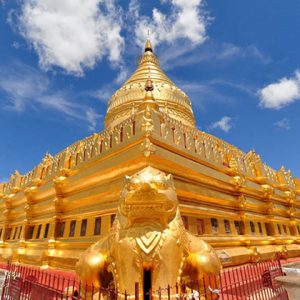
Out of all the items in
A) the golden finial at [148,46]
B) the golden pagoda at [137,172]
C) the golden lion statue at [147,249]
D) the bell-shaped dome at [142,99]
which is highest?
the golden finial at [148,46]

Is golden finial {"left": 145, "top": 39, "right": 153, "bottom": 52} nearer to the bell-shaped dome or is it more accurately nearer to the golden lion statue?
the bell-shaped dome

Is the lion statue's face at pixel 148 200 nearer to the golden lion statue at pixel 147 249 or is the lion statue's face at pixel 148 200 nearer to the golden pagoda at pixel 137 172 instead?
the golden lion statue at pixel 147 249

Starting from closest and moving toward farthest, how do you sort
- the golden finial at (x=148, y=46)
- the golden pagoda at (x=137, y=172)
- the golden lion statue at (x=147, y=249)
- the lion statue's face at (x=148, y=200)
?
1. the golden lion statue at (x=147, y=249)
2. the lion statue's face at (x=148, y=200)
3. the golden pagoda at (x=137, y=172)
4. the golden finial at (x=148, y=46)

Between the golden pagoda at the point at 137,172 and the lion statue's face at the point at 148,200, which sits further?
the golden pagoda at the point at 137,172

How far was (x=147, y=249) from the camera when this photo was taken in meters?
4.66

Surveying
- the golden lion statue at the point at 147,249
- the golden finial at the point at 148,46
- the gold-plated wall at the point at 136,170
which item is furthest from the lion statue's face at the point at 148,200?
the golden finial at the point at 148,46

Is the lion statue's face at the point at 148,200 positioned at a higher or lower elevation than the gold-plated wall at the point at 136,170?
lower

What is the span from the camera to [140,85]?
736 inches

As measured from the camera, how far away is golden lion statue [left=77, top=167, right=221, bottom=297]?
182 inches

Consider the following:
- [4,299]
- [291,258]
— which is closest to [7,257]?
[4,299]

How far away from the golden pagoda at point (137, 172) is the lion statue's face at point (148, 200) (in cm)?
161

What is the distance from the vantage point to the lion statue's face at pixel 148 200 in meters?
4.74

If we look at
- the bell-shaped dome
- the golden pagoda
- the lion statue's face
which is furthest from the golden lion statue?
the bell-shaped dome

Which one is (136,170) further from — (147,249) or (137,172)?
Result: (147,249)
